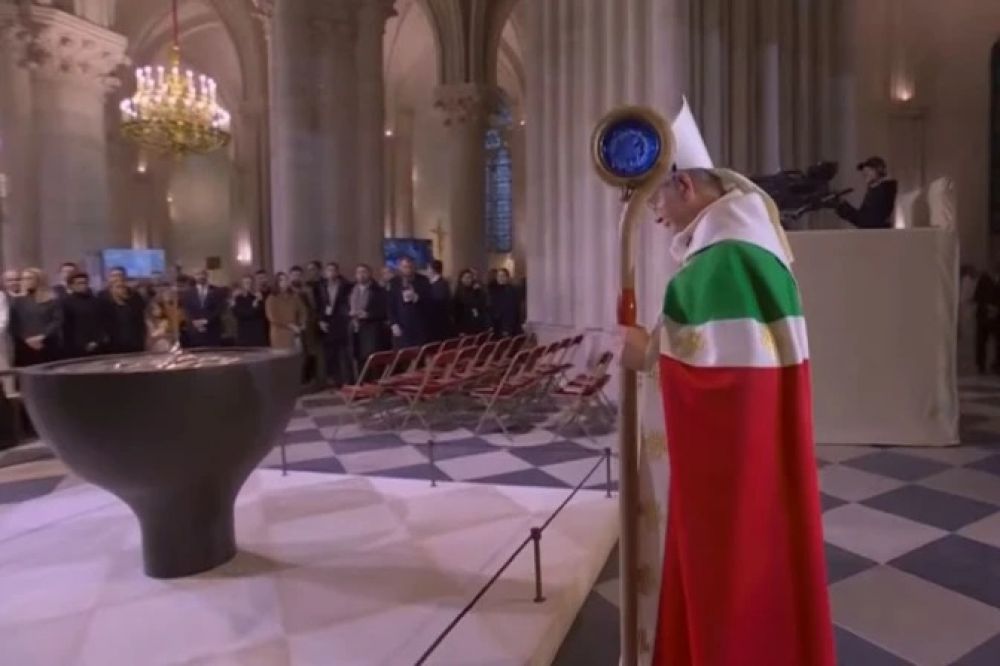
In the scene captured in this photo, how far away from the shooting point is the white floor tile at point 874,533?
4.04 metres

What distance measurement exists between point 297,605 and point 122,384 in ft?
4.02

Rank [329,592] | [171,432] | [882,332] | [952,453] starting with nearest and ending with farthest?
[171,432], [329,592], [952,453], [882,332]

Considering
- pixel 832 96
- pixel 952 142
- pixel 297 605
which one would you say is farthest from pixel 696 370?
pixel 952 142

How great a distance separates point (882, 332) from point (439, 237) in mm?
23061

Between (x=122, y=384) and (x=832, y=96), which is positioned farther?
(x=832, y=96)

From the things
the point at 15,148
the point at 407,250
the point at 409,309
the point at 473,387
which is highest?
the point at 15,148

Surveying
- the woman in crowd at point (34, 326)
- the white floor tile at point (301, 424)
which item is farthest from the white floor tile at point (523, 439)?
the woman in crowd at point (34, 326)

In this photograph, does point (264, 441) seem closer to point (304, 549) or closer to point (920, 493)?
point (304, 549)

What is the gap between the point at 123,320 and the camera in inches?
321

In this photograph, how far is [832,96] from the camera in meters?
10.1

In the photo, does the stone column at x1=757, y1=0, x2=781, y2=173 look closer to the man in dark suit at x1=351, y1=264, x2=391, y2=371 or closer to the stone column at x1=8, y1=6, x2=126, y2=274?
the man in dark suit at x1=351, y1=264, x2=391, y2=371

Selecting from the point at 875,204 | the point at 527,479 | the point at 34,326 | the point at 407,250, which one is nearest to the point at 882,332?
the point at 875,204

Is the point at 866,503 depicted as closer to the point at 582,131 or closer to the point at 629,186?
the point at 629,186

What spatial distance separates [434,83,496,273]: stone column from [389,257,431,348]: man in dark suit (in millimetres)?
8468
